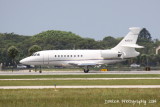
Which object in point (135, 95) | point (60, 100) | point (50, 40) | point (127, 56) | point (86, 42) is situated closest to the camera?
point (60, 100)

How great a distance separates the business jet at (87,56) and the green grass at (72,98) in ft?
139

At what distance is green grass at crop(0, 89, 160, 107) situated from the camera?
27.7m

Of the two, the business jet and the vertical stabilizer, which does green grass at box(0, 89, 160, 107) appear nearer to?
the business jet

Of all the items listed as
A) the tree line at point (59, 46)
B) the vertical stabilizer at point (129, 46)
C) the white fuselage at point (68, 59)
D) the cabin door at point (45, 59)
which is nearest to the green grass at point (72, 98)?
the cabin door at point (45, 59)

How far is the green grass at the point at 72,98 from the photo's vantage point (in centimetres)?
2773

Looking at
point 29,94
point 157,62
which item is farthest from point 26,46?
point 29,94

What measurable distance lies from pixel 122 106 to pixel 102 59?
51.9m

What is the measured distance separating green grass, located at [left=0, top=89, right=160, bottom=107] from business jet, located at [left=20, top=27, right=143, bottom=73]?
42.4 metres

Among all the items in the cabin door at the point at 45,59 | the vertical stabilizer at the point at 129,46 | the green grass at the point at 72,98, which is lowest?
the green grass at the point at 72,98

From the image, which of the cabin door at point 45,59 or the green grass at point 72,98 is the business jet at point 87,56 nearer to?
the cabin door at point 45,59

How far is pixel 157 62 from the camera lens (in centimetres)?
12638

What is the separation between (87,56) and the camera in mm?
78812

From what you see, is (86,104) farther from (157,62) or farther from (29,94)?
(157,62)

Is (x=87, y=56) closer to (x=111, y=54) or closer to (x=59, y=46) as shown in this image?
(x=111, y=54)
